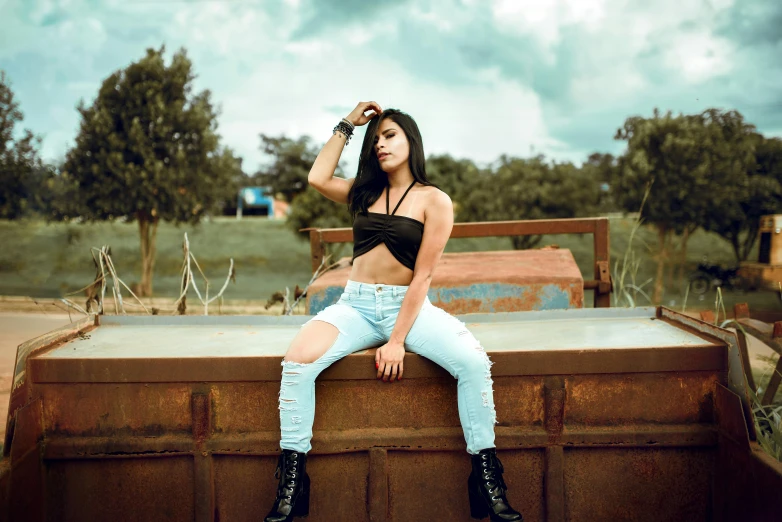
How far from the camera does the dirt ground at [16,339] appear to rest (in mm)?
6430

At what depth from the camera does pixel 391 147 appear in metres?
2.82

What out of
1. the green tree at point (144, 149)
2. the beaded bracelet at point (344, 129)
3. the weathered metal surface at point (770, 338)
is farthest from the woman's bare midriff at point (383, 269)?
the green tree at point (144, 149)

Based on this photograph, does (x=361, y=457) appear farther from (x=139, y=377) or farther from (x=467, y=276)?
(x=467, y=276)

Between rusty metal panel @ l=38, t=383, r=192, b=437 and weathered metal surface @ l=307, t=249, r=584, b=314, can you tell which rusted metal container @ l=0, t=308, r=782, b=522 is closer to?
rusty metal panel @ l=38, t=383, r=192, b=437

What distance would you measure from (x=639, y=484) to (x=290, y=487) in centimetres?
137

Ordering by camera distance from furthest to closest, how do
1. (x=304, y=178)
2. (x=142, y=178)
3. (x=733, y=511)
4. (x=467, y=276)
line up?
(x=304, y=178) < (x=142, y=178) < (x=467, y=276) < (x=733, y=511)

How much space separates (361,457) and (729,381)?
56.9 inches

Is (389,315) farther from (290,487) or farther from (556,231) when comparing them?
(556,231)

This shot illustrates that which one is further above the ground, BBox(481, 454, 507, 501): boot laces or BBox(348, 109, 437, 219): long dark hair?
BBox(348, 109, 437, 219): long dark hair

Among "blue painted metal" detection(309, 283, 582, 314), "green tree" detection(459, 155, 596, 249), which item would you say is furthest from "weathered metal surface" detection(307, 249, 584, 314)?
"green tree" detection(459, 155, 596, 249)

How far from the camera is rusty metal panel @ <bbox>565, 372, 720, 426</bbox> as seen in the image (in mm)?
2463

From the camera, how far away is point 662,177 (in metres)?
18.2

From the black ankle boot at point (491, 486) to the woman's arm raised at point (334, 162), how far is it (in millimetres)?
1343

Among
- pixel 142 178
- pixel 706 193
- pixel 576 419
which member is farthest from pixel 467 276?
pixel 706 193
